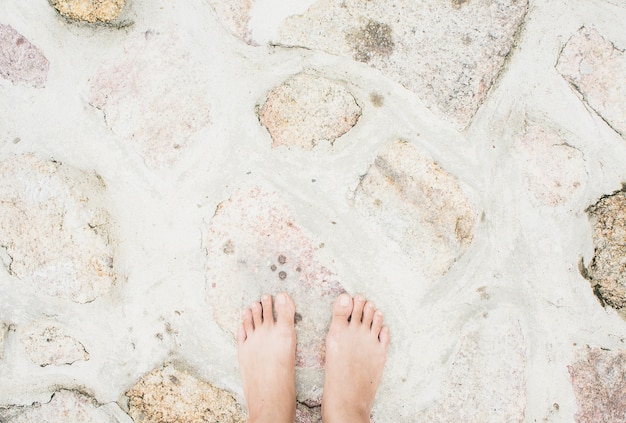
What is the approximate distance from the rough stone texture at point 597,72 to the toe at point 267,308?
42.0 inches

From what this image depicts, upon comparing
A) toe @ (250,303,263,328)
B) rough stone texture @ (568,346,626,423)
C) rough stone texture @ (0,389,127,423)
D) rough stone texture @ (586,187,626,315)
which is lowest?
rough stone texture @ (0,389,127,423)

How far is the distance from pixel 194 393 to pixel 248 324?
255 mm

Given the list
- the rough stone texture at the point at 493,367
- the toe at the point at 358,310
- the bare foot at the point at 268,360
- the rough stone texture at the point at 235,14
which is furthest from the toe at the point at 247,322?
the rough stone texture at the point at 235,14

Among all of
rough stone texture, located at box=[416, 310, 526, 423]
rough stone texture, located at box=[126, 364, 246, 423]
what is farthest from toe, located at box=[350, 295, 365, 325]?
rough stone texture, located at box=[126, 364, 246, 423]

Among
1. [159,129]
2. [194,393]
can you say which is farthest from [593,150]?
[194,393]

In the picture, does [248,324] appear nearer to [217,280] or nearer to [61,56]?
[217,280]

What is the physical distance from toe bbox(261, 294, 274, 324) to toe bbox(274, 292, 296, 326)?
18mm

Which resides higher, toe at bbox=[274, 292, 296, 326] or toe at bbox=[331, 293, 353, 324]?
toe at bbox=[331, 293, 353, 324]

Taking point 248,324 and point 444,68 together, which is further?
point 248,324

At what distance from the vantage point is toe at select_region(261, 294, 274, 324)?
1.48 m

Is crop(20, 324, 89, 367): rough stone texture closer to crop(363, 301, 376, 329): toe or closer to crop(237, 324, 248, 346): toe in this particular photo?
crop(237, 324, 248, 346): toe

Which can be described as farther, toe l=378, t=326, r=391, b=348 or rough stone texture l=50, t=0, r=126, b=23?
toe l=378, t=326, r=391, b=348

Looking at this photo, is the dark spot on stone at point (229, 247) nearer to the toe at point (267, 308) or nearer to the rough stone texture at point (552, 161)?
the toe at point (267, 308)

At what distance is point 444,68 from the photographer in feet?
4.53
